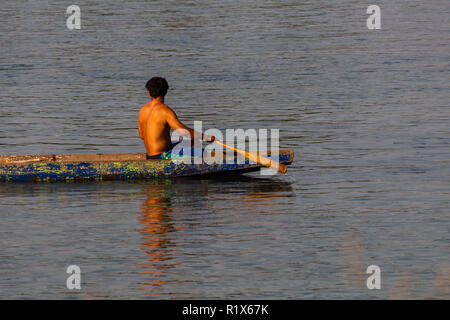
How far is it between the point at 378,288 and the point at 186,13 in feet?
151

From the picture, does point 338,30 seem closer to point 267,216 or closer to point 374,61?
Result: point 374,61

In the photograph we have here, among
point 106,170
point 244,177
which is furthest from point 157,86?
point 244,177

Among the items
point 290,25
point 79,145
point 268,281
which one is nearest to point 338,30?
point 290,25

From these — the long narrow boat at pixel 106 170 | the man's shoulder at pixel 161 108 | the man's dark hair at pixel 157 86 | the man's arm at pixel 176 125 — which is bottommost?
the long narrow boat at pixel 106 170

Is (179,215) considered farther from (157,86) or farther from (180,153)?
(180,153)

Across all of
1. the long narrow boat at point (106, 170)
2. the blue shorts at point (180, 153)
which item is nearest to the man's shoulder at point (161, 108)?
the blue shorts at point (180, 153)

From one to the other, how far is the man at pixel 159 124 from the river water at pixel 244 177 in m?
0.60

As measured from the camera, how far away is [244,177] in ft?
60.2

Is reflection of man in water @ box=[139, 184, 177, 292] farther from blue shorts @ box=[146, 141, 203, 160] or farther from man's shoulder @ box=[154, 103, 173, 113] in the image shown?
man's shoulder @ box=[154, 103, 173, 113]

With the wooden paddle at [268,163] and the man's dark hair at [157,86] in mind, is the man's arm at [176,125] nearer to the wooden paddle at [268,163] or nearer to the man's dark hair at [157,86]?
the man's dark hair at [157,86]

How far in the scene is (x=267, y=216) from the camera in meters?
15.1

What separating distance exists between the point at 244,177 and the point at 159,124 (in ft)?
6.71

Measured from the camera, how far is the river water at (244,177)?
1214 cm

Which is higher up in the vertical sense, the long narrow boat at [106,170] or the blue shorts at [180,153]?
the blue shorts at [180,153]
